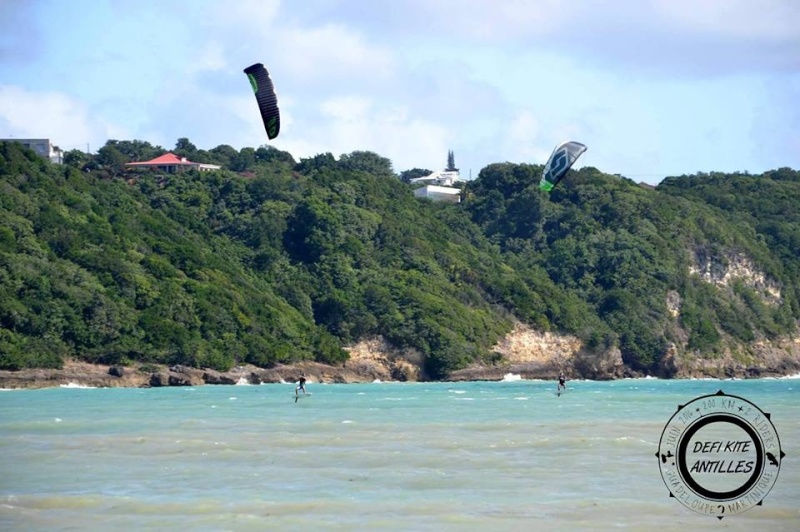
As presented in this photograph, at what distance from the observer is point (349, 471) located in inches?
811

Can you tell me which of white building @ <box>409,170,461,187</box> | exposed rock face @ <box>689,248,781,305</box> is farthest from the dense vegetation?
white building @ <box>409,170,461,187</box>

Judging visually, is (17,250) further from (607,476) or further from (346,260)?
(607,476)

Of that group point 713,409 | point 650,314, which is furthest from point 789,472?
point 650,314

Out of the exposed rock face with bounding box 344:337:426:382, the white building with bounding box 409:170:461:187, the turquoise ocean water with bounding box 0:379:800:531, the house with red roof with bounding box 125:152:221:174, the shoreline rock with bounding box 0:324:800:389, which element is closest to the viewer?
the turquoise ocean water with bounding box 0:379:800:531

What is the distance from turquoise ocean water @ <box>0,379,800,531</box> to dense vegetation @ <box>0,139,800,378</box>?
71.4ft

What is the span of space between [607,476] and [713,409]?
1010 centimetres

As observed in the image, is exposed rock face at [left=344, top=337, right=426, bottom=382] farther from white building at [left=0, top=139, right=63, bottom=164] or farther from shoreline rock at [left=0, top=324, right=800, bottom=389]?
white building at [left=0, top=139, right=63, bottom=164]

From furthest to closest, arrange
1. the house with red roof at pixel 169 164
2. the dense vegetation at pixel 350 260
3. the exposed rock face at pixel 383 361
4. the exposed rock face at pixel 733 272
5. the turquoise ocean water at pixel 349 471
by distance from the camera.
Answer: the house with red roof at pixel 169 164 → the exposed rock face at pixel 733 272 → the exposed rock face at pixel 383 361 → the dense vegetation at pixel 350 260 → the turquoise ocean water at pixel 349 471

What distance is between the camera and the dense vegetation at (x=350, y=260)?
56844 mm

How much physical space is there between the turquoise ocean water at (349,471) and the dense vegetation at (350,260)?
21.8m

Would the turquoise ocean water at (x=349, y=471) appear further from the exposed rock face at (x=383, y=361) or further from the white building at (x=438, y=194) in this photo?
the white building at (x=438, y=194)

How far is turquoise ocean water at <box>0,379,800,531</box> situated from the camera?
653 inches

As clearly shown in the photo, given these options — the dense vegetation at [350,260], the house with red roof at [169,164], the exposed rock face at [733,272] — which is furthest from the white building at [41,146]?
the exposed rock face at [733,272]

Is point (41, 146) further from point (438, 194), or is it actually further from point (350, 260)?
point (350, 260)
